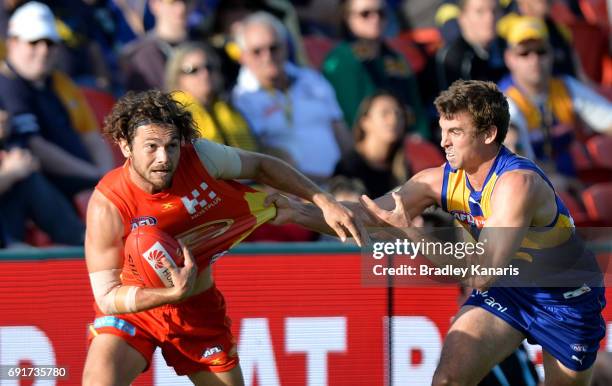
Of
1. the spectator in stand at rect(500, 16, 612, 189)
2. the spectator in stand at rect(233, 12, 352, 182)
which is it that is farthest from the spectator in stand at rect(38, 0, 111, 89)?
the spectator in stand at rect(500, 16, 612, 189)

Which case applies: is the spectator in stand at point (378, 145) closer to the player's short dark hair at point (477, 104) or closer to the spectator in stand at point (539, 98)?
the spectator in stand at point (539, 98)

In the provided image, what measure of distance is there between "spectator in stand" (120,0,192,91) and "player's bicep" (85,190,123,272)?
11.7 feet

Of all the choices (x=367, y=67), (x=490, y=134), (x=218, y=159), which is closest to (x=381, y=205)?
(x=490, y=134)

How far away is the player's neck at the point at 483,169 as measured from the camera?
563 cm

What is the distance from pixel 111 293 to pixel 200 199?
62 cm

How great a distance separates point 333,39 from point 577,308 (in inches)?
179

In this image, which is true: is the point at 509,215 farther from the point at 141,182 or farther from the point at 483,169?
the point at 141,182

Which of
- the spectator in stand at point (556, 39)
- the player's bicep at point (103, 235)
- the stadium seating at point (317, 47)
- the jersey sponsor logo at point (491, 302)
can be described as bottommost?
the jersey sponsor logo at point (491, 302)

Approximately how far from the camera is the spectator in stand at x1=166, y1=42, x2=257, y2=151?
8336 millimetres

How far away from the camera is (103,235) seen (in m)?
5.22

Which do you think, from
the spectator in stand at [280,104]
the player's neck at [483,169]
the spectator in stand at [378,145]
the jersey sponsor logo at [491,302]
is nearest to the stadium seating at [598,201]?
the spectator in stand at [378,145]

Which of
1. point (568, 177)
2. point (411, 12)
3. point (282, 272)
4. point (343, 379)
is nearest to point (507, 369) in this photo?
point (343, 379)

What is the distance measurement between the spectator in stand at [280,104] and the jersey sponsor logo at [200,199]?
3.19m

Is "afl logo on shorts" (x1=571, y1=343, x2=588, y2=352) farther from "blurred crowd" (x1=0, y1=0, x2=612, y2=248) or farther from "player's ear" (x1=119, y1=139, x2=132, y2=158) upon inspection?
"blurred crowd" (x1=0, y1=0, x2=612, y2=248)
